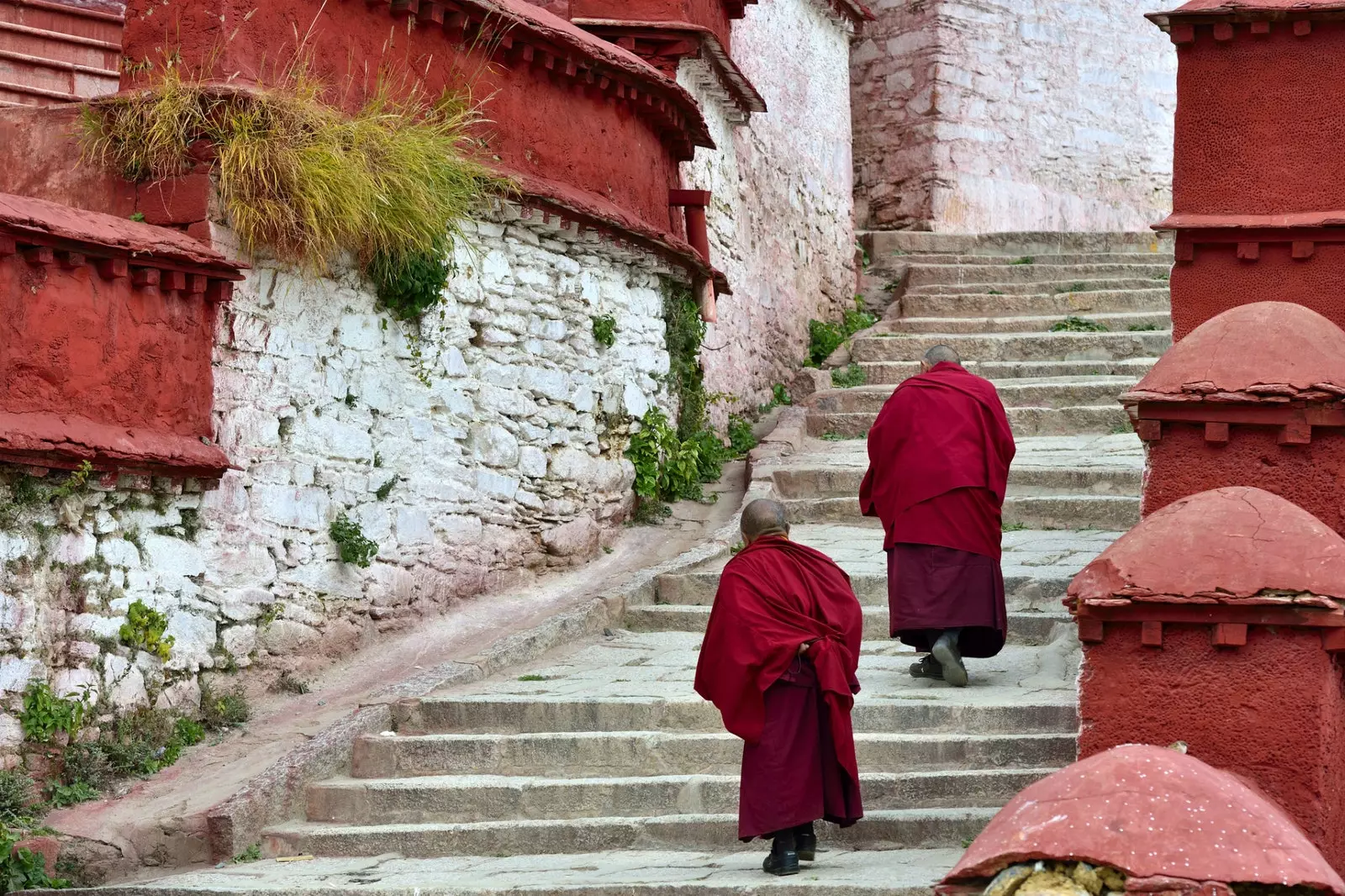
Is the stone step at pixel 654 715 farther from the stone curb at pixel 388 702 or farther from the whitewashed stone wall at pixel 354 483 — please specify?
the whitewashed stone wall at pixel 354 483

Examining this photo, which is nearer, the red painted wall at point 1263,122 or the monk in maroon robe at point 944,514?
the red painted wall at point 1263,122

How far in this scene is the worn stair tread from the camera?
18.4 ft

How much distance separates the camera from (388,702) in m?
7.66

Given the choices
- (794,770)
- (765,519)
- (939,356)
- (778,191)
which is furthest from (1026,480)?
(794,770)

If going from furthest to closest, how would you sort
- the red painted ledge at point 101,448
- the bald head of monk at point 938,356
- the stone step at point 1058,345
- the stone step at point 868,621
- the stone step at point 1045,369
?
the stone step at point 1058,345
the stone step at point 1045,369
the stone step at point 868,621
the bald head of monk at point 938,356
the red painted ledge at point 101,448

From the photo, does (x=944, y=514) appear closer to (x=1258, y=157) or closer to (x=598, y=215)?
(x=1258, y=157)

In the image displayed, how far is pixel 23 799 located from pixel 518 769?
6.33ft

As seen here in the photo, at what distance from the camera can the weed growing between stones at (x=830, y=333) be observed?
14680mm

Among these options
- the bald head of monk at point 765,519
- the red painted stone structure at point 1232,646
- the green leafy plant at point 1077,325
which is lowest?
the red painted stone structure at point 1232,646

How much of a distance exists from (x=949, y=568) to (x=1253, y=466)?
2.34 m

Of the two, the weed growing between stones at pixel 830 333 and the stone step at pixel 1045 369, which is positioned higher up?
the weed growing between stones at pixel 830 333

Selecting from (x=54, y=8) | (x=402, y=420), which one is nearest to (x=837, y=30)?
(x=54, y=8)

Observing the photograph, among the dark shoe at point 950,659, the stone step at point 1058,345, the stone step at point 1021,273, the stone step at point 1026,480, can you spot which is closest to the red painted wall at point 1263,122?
the dark shoe at point 950,659

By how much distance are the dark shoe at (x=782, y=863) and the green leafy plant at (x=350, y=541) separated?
3.12 meters
